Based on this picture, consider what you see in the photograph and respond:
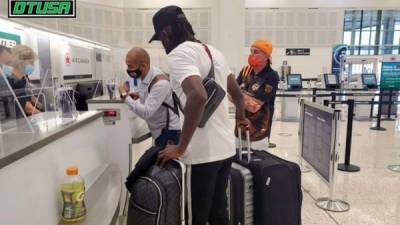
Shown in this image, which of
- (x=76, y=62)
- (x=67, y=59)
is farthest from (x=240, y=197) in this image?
(x=76, y=62)

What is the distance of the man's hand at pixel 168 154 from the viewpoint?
1537 mm

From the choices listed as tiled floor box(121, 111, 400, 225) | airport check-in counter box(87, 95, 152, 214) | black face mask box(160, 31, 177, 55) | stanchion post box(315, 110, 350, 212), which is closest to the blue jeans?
airport check-in counter box(87, 95, 152, 214)

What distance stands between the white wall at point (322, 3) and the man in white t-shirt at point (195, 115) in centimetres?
961

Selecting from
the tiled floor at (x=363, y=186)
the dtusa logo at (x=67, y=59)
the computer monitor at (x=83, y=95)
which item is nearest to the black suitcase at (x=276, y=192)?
the tiled floor at (x=363, y=186)

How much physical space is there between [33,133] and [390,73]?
682 cm

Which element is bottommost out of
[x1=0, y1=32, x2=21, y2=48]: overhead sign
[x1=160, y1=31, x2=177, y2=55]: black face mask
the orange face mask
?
the orange face mask

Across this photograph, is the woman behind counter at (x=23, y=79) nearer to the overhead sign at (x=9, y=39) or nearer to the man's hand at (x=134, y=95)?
the man's hand at (x=134, y=95)

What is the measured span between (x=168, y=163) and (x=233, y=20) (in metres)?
8.61

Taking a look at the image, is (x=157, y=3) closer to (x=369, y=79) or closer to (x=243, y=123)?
(x=369, y=79)

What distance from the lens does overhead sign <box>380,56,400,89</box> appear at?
6371 mm

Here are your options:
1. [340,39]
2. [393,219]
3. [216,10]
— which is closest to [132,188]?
[393,219]

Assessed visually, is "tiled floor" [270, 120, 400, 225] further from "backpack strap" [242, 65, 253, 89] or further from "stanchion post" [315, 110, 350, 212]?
"backpack strap" [242, 65, 253, 89]

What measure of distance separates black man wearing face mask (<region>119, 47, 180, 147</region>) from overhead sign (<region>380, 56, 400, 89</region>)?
5570 mm

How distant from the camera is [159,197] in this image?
1528mm
